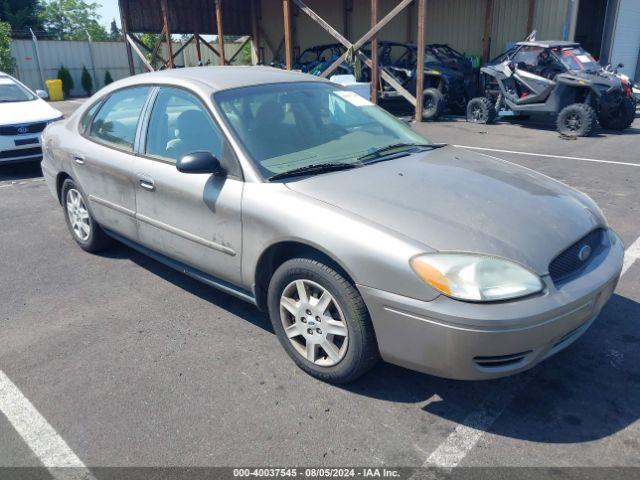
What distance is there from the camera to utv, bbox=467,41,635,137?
10289 mm

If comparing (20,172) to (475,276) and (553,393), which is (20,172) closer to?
(475,276)

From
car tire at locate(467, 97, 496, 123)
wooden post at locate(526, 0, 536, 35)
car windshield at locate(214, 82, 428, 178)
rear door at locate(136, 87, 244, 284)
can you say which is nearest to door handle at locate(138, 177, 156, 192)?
rear door at locate(136, 87, 244, 284)

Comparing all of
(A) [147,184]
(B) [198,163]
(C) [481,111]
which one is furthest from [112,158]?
(C) [481,111]

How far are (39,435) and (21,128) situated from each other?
675 cm

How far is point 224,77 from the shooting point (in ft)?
12.1

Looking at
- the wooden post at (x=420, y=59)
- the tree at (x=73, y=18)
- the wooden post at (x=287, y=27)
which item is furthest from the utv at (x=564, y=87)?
the tree at (x=73, y=18)

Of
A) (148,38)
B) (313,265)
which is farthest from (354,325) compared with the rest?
(148,38)

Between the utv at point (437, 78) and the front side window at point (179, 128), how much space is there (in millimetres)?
10239

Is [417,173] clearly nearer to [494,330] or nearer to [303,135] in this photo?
[303,135]

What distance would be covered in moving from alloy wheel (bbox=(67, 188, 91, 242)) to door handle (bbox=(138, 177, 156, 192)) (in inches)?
47.7

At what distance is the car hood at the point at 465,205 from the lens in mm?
2502

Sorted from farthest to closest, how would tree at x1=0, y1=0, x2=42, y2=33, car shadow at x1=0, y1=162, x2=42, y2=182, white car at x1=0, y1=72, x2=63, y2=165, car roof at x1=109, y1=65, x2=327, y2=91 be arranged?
tree at x1=0, y1=0, x2=42, y2=33
car shadow at x1=0, y1=162, x2=42, y2=182
white car at x1=0, y1=72, x2=63, y2=165
car roof at x1=109, y1=65, x2=327, y2=91

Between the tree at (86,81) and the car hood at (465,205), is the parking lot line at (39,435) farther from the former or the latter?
the tree at (86,81)

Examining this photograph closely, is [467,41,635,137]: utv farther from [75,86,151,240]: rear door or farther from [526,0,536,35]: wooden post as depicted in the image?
[75,86,151,240]: rear door
